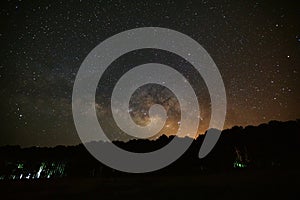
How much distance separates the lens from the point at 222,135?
40844mm

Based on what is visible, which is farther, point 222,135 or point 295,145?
point 222,135

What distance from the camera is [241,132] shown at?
38.8m

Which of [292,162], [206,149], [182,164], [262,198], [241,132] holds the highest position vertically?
[241,132]

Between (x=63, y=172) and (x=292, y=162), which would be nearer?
(x=292, y=162)

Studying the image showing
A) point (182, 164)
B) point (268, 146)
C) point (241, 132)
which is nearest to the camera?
point (268, 146)

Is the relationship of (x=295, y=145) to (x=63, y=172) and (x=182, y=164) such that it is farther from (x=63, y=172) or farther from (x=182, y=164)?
(x=63, y=172)

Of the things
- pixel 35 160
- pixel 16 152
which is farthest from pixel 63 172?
pixel 16 152

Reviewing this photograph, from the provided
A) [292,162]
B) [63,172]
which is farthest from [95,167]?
[292,162]

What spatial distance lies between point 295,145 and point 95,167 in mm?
31601

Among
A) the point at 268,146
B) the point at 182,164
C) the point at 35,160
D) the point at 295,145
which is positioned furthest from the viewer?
the point at 35,160

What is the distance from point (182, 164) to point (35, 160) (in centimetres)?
3450

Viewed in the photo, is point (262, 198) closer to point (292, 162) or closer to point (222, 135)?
point (292, 162)

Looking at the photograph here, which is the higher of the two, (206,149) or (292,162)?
(206,149)

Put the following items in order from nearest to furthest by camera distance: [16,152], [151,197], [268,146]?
1. [151,197]
2. [268,146]
3. [16,152]
